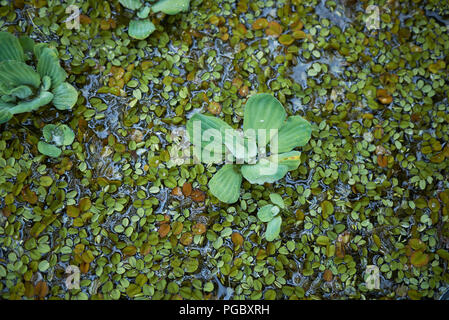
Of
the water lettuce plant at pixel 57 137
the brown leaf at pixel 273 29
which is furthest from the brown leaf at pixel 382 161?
the water lettuce plant at pixel 57 137

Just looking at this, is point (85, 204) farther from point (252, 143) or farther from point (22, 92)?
point (252, 143)

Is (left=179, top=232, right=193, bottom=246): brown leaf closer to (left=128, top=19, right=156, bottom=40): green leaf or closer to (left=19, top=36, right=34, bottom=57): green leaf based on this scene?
(left=128, top=19, right=156, bottom=40): green leaf

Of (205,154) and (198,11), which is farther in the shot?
(198,11)

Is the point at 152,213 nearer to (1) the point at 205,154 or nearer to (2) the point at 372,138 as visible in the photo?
(1) the point at 205,154

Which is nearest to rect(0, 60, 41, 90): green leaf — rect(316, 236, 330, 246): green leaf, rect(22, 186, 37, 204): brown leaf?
rect(22, 186, 37, 204): brown leaf

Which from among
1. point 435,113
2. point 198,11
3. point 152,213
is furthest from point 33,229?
point 435,113
